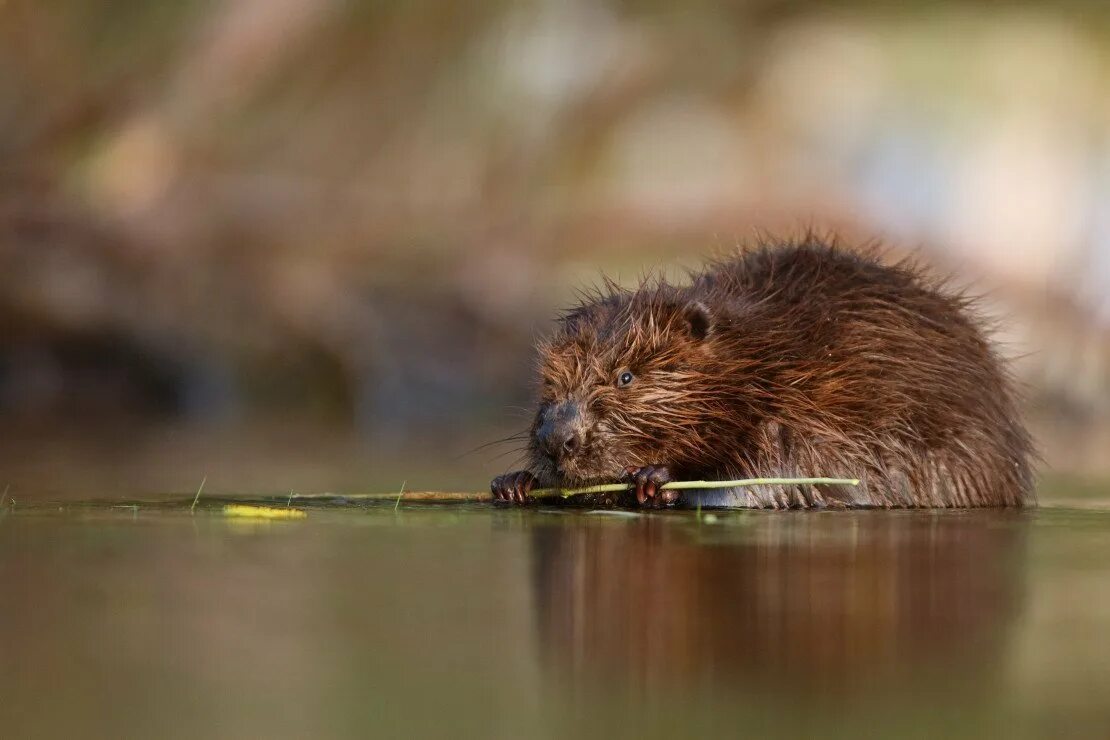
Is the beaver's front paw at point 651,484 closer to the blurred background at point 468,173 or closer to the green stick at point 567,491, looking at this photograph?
the green stick at point 567,491

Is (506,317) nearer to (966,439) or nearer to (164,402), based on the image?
(164,402)

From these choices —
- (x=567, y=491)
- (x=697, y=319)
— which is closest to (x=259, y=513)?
(x=567, y=491)

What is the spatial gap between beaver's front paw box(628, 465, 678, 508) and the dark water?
1.63 feet

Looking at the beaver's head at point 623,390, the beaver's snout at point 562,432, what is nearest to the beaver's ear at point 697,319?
the beaver's head at point 623,390

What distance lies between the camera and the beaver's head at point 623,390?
4418 millimetres

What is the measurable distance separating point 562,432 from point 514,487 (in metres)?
0.22

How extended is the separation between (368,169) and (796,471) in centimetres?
689

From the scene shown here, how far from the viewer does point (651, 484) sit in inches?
169

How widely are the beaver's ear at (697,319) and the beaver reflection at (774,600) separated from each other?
878 millimetres

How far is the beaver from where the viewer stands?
448 cm

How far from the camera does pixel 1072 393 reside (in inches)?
434

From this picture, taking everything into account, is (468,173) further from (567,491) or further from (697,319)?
(567,491)

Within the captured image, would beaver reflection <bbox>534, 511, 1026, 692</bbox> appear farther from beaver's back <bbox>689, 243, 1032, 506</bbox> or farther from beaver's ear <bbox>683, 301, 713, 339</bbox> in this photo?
beaver's ear <bbox>683, 301, 713, 339</bbox>

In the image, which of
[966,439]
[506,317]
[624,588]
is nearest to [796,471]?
[966,439]
